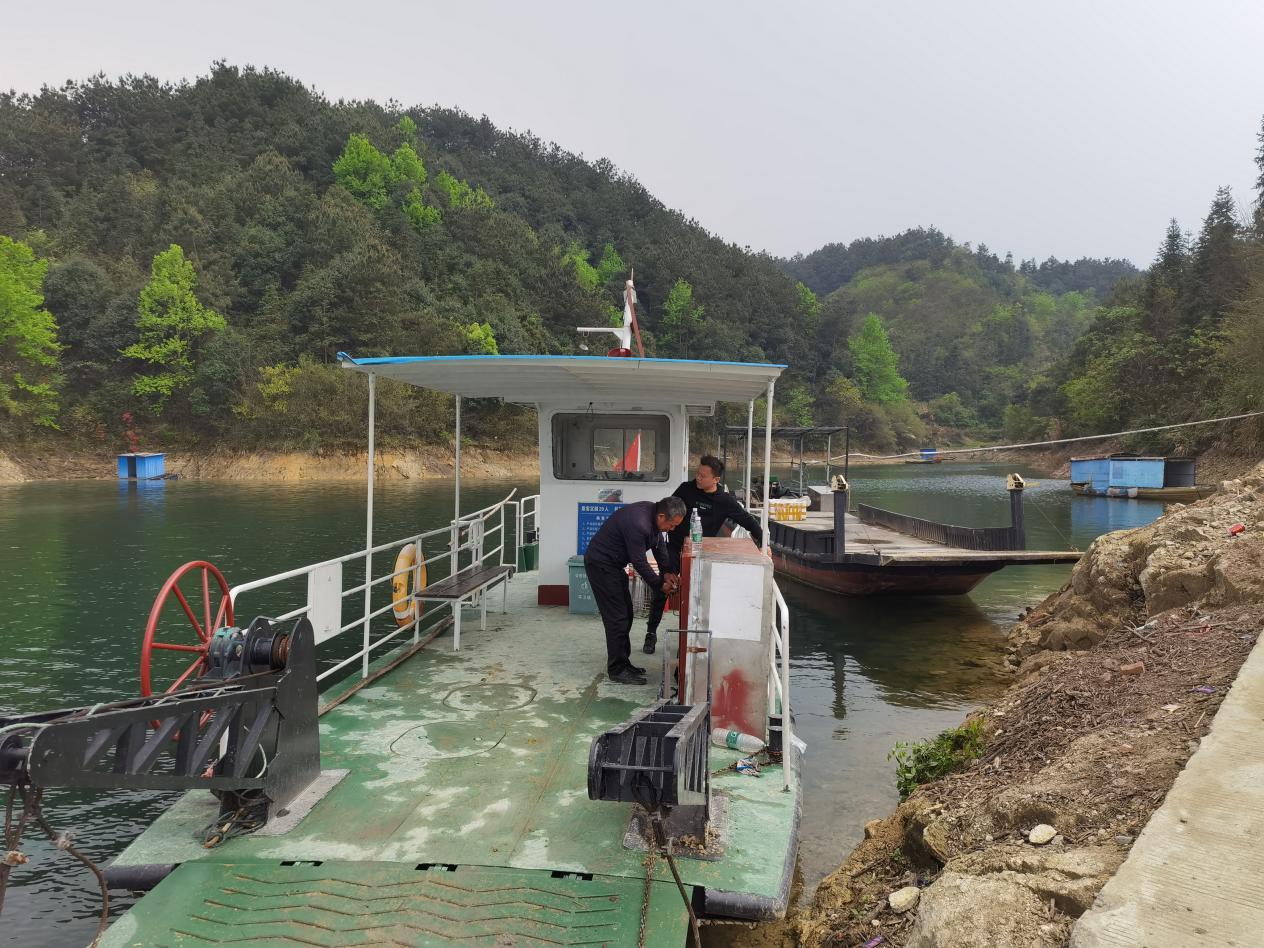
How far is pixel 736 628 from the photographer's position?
5090mm

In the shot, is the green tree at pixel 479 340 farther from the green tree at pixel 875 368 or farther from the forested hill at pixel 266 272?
the green tree at pixel 875 368

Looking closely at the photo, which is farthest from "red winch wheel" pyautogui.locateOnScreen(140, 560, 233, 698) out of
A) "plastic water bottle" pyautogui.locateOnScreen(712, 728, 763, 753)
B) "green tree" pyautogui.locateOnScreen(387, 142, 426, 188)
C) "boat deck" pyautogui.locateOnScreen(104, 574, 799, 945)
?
"green tree" pyautogui.locateOnScreen(387, 142, 426, 188)

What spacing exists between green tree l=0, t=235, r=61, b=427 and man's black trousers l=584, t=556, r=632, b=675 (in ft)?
173

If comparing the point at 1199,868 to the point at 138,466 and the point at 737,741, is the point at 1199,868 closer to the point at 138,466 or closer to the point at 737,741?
the point at 737,741

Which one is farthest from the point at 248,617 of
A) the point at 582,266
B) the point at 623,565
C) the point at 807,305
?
the point at 807,305

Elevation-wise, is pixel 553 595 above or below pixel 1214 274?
below

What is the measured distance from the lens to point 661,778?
3254 mm

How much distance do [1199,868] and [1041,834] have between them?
2.37 ft

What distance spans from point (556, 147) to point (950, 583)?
413ft

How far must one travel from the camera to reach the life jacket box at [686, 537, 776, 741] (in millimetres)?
5074

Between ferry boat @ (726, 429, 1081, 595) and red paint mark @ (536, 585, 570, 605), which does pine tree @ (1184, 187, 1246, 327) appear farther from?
red paint mark @ (536, 585, 570, 605)

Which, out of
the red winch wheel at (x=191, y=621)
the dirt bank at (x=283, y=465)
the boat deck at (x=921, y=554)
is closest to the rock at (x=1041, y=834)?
the red winch wheel at (x=191, y=621)

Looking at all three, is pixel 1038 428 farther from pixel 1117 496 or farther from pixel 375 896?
pixel 375 896

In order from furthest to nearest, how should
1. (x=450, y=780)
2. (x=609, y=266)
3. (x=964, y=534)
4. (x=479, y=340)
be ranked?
(x=609, y=266), (x=479, y=340), (x=964, y=534), (x=450, y=780)
